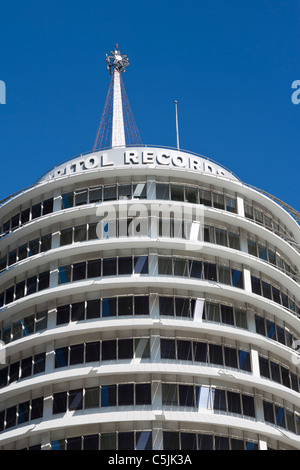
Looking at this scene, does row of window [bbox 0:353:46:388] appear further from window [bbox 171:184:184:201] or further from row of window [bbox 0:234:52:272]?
window [bbox 171:184:184:201]

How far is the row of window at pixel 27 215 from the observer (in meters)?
74.9

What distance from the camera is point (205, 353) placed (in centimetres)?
6756

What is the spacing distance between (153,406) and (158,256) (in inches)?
441

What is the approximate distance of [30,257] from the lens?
237 feet

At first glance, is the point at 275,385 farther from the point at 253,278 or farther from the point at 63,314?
the point at 63,314

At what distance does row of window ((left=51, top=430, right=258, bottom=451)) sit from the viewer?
207ft

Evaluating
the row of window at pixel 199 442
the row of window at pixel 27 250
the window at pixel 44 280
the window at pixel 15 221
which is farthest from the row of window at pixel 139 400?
the window at pixel 15 221

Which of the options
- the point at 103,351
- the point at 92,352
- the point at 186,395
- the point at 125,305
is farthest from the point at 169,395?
the point at 125,305

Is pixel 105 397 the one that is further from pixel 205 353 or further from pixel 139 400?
pixel 205 353

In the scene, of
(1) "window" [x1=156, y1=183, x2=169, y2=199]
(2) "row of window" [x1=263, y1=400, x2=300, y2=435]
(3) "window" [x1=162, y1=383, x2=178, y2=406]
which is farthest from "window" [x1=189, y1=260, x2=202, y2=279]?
(2) "row of window" [x1=263, y1=400, x2=300, y2=435]

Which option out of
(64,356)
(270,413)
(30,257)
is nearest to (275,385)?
(270,413)

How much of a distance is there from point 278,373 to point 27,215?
22.0 meters

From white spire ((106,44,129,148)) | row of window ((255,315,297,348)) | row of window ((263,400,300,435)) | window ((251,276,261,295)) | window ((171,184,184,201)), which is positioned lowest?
row of window ((263,400,300,435))

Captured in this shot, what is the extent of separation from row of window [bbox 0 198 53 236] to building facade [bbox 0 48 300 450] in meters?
0.11
